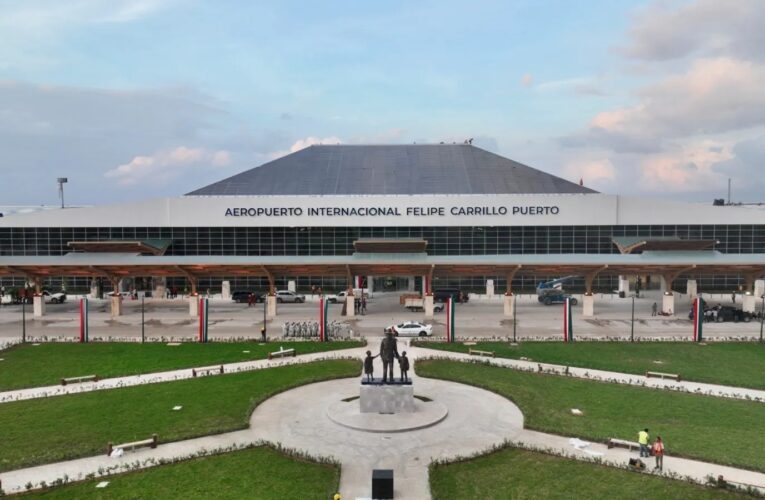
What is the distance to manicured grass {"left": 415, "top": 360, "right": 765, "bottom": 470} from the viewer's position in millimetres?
19953

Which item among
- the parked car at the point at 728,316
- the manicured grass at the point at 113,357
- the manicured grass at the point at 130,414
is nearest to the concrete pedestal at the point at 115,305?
the manicured grass at the point at 113,357

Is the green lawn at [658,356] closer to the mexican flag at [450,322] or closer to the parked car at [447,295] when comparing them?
the mexican flag at [450,322]

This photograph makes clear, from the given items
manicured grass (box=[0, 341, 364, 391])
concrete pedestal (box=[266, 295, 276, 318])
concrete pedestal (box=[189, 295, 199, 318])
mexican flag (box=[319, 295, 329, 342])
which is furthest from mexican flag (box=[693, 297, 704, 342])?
concrete pedestal (box=[189, 295, 199, 318])

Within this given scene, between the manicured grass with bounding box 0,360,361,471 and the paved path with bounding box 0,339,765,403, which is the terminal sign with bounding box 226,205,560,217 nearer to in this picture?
the paved path with bounding box 0,339,765,403

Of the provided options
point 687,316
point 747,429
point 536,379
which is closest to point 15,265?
point 536,379

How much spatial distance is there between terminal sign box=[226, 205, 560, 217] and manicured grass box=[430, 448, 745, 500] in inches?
2018

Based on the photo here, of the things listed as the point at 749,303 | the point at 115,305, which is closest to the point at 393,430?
the point at 115,305

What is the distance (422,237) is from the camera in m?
69.4

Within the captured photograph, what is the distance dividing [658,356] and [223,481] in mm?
29990

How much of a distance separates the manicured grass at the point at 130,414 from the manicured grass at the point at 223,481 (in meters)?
2.73

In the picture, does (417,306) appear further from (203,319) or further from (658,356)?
(658,356)

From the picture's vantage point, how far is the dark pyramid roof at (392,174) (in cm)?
7262

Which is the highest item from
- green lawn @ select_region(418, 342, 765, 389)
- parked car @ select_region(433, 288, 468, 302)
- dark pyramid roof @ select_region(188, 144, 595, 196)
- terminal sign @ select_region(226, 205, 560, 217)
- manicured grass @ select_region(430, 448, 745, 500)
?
dark pyramid roof @ select_region(188, 144, 595, 196)

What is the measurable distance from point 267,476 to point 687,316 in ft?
162
